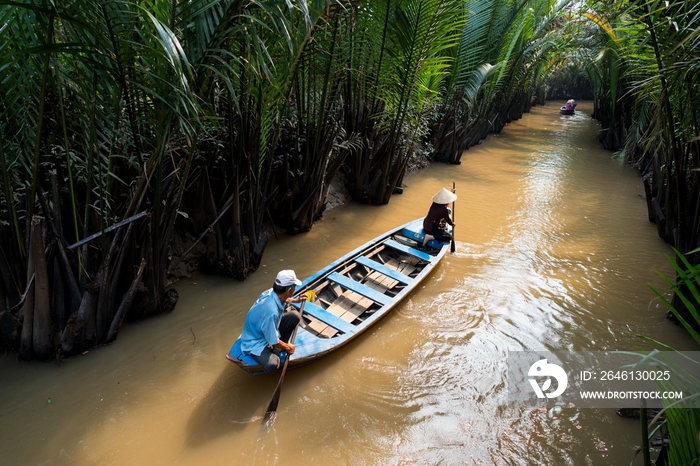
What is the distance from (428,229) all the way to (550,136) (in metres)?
12.2

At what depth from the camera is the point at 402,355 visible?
13.8 feet

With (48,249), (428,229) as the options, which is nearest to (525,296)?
(428,229)

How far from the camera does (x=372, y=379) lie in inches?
152

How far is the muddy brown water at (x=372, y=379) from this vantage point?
3.15 m

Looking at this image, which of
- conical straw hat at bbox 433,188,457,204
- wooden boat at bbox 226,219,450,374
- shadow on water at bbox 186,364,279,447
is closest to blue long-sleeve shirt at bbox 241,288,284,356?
wooden boat at bbox 226,219,450,374

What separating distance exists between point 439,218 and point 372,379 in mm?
2722

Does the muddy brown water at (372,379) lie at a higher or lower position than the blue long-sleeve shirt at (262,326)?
lower

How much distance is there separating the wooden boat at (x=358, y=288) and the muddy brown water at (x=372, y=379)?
8.4 inches

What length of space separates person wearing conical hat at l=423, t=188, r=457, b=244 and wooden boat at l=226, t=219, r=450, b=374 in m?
0.12

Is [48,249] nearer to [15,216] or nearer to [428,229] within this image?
[15,216]

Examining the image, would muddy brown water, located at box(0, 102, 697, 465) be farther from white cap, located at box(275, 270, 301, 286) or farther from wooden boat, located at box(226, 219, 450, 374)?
white cap, located at box(275, 270, 301, 286)

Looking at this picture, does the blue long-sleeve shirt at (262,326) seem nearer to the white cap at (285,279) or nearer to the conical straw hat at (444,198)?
the white cap at (285,279)

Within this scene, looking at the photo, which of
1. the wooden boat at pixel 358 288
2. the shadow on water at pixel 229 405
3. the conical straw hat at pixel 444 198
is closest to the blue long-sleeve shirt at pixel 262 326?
the wooden boat at pixel 358 288

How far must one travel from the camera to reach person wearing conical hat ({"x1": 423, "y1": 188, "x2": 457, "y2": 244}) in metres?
5.90
